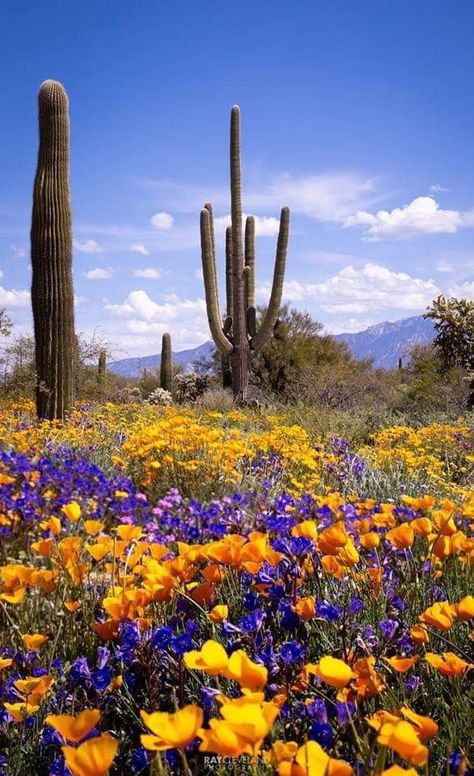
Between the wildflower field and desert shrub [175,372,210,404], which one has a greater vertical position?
desert shrub [175,372,210,404]

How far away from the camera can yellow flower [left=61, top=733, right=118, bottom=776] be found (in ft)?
2.57

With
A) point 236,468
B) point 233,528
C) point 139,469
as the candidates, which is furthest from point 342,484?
point 233,528

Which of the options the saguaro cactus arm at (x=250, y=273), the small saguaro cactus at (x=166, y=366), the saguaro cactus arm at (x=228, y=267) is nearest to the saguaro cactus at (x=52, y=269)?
the saguaro cactus arm at (x=250, y=273)

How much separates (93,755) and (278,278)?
14746 millimetres

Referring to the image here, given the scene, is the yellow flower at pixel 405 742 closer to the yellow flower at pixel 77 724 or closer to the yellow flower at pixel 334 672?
the yellow flower at pixel 334 672

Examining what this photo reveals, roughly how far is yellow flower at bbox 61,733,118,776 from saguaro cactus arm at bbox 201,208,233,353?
14433 millimetres

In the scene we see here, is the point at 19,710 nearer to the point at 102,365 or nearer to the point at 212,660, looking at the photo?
the point at 212,660

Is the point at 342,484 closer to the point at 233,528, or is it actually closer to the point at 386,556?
Answer: the point at 233,528

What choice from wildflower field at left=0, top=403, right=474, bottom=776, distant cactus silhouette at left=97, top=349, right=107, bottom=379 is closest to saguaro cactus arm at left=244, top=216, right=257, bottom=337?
distant cactus silhouette at left=97, top=349, right=107, bottom=379

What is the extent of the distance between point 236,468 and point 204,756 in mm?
4115

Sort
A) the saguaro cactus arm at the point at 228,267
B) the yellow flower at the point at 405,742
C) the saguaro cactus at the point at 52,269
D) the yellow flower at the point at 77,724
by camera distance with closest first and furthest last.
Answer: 1. the yellow flower at the point at 405,742
2. the yellow flower at the point at 77,724
3. the saguaro cactus at the point at 52,269
4. the saguaro cactus arm at the point at 228,267

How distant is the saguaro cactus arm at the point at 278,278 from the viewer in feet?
49.1

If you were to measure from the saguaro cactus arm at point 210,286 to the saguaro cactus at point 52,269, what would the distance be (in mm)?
4567

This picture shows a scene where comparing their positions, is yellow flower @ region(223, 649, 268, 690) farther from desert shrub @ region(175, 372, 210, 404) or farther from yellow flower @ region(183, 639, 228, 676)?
desert shrub @ region(175, 372, 210, 404)
